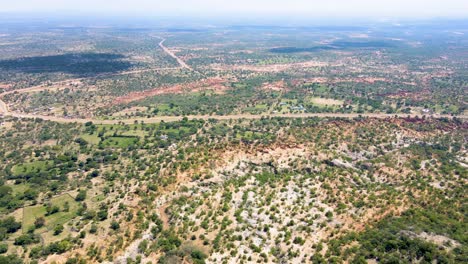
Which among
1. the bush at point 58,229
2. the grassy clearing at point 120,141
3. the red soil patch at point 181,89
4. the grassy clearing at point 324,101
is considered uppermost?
the red soil patch at point 181,89

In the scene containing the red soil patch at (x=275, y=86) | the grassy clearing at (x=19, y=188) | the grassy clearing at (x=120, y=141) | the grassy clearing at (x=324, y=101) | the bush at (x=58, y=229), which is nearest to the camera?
the bush at (x=58, y=229)

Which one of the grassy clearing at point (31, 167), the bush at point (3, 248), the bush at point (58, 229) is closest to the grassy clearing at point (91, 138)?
the grassy clearing at point (31, 167)

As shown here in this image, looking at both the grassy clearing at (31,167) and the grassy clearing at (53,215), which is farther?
the grassy clearing at (31,167)

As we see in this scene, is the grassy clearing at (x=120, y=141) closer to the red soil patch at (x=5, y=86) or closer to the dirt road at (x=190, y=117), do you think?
the dirt road at (x=190, y=117)

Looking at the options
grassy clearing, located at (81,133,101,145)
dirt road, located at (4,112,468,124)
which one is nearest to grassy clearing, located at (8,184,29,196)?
grassy clearing, located at (81,133,101,145)

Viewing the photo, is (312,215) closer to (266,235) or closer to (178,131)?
(266,235)

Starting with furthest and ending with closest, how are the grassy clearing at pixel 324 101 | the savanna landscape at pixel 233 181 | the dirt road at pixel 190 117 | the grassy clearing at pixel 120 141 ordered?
1. the grassy clearing at pixel 324 101
2. the dirt road at pixel 190 117
3. the grassy clearing at pixel 120 141
4. the savanna landscape at pixel 233 181

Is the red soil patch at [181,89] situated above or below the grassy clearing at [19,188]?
above

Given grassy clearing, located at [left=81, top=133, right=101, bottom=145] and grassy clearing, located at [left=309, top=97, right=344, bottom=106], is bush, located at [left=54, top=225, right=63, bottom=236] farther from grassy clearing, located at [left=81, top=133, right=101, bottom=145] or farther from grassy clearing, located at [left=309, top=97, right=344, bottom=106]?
grassy clearing, located at [left=309, top=97, right=344, bottom=106]

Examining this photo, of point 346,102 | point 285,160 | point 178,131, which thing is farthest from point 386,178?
point 346,102
